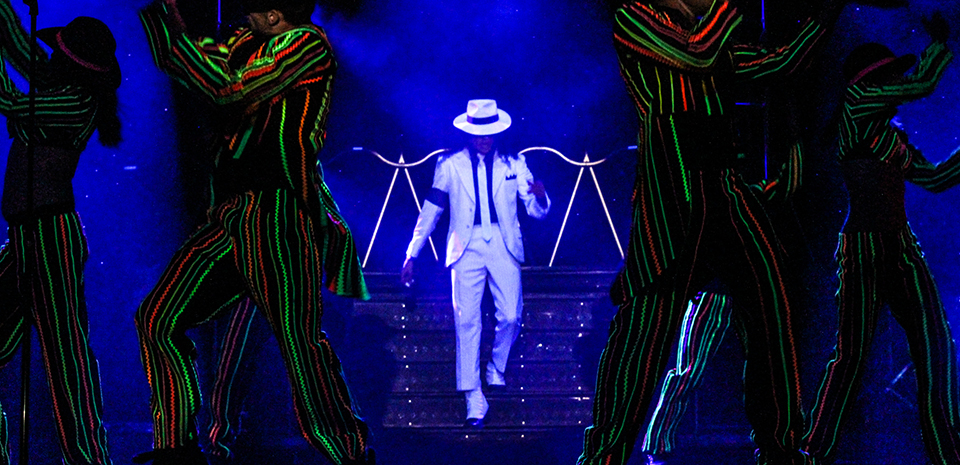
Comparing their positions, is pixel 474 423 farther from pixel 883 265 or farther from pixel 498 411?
pixel 883 265

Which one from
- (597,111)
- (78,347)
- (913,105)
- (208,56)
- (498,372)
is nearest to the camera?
(208,56)

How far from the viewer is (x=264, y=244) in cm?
345

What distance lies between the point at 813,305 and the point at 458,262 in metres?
2.30

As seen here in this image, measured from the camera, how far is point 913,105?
18.0 feet

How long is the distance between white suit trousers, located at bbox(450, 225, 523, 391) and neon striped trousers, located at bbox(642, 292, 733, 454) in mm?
1522

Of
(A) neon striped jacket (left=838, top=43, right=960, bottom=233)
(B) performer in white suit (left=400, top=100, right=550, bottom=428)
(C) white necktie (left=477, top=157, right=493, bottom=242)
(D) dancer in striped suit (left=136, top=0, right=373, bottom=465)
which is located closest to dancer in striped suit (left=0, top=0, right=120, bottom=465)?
(D) dancer in striped suit (left=136, top=0, right=373, bottom=465)

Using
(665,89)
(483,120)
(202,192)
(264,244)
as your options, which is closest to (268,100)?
(264,244)

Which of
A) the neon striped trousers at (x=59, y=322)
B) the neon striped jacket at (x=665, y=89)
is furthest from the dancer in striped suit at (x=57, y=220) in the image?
the neon striped jacket at (x=665, y=89)

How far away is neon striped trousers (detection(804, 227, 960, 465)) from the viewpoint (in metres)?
4.11

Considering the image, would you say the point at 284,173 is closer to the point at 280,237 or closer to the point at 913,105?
the point at 280,237

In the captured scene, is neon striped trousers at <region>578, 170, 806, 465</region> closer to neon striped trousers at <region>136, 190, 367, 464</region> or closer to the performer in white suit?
neon striped trousers at <region>136, 190, 367, 464</region>

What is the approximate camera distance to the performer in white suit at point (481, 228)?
6.33 m

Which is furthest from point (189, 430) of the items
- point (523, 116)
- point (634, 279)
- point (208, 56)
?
point (523, 116)

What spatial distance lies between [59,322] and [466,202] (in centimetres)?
312
